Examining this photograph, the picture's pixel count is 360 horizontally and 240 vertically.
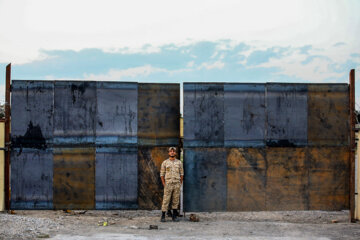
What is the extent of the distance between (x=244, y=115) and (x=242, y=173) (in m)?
1.23

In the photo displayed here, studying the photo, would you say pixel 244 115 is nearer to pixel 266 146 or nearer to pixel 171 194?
pixel 266 146

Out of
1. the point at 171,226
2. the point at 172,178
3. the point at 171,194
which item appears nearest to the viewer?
the point at 171,226

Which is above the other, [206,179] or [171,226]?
[206,179]

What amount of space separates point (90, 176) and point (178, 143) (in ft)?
6.50

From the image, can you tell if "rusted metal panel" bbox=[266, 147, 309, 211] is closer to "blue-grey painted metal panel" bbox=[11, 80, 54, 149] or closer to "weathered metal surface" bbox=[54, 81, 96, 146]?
"weathered metal surface" bbox=[54, 81, 96, 146]

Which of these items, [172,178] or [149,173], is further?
[149,173]

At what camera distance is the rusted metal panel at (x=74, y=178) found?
8039mm

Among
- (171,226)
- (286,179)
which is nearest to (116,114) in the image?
(171,226)

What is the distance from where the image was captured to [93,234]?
6.82m

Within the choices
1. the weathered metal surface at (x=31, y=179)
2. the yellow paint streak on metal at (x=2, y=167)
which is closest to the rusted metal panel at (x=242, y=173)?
the weathered metal surface at (x=31, y=179)

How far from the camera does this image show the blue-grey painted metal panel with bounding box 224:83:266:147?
26.4 ft

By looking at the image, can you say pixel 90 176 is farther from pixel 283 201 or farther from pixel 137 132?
pixel 283 201

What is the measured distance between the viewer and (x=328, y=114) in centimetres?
818

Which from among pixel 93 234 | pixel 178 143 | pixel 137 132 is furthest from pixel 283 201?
pixel 93 234
